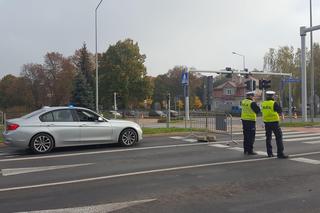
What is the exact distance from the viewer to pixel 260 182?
7469mm

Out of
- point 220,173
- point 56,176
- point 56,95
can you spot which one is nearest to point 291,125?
point 220,173

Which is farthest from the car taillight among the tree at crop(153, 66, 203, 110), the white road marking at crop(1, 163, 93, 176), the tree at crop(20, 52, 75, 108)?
the tree at crop(153, 66, 203, 110)

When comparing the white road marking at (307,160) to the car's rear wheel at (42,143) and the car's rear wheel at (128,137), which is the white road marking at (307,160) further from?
the car's rear wheel at (42,143)

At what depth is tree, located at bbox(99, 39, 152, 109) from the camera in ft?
218

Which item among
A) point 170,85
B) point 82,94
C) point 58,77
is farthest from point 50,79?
point 170,85

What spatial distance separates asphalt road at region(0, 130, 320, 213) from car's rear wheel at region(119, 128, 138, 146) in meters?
1.16

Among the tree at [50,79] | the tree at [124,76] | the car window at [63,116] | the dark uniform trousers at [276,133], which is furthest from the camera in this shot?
the tree at [50,79]

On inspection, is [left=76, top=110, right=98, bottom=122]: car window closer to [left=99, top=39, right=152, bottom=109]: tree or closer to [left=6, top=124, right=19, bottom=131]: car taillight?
[left=6, top=124, right=19, bottom=131]: car taillight

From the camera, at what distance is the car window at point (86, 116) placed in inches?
509

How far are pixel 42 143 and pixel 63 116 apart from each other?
1064mm

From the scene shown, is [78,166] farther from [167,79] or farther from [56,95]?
[167,79]

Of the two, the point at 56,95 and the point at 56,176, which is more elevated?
the point at 56,95

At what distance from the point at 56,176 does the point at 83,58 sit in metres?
60.4

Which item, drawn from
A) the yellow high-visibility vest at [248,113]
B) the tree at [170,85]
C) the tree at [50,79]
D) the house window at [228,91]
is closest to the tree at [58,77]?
the tree at [50,79]
